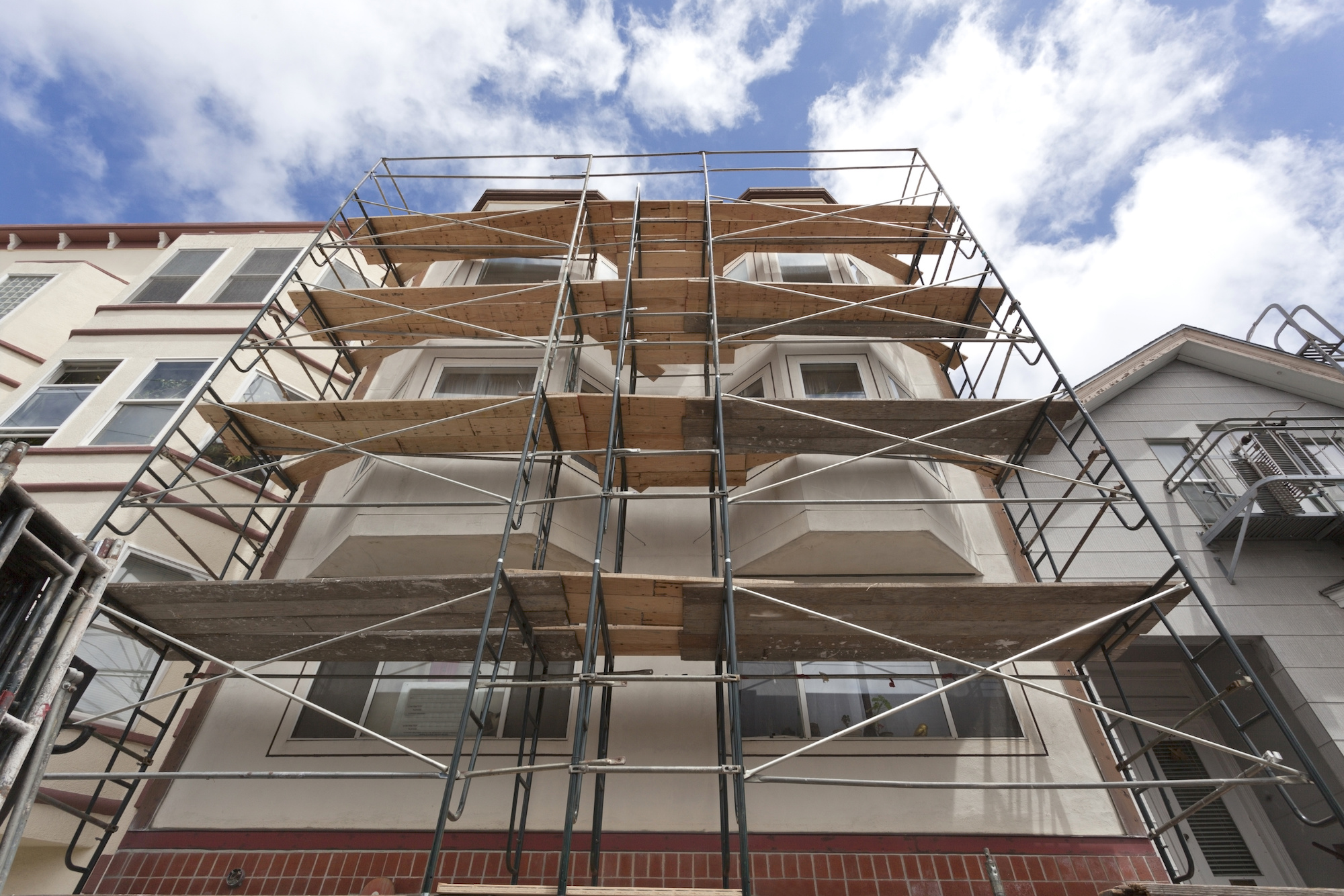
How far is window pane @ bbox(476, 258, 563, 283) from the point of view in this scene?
43.1 ft

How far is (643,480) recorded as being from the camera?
8.69 meters

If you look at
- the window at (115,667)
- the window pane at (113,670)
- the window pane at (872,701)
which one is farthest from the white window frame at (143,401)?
the window pane at (872,701)

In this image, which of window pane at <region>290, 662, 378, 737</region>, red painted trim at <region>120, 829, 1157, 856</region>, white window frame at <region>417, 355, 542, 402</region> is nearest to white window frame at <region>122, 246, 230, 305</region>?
white window frame at <region>417, 355, 542, 402</region>

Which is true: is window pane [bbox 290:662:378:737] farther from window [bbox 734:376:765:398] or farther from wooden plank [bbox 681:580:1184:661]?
window [bbox 734:376:765:398]

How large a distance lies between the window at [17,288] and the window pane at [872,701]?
57.5 ft

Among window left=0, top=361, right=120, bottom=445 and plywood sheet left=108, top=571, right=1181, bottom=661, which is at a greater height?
window left=0, top=361, right=120, bottom=445

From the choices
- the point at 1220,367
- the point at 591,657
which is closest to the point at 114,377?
the point at 591,657

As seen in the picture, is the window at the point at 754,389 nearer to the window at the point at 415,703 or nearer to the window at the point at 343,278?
the window at the point at 415,703

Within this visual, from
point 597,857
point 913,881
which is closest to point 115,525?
point 597,857

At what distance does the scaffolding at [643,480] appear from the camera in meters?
6.05

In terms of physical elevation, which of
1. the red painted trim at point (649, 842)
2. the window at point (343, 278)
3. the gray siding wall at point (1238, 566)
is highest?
the window at point (343, 278)

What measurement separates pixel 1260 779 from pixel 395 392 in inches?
401

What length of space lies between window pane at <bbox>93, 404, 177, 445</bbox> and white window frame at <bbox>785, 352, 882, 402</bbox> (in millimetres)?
9345

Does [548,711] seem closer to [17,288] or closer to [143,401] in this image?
[143,401]
